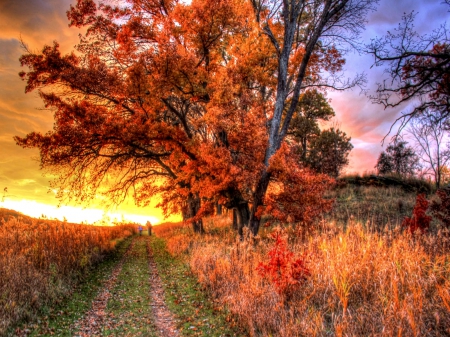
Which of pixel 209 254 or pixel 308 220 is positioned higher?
pixel 308 220

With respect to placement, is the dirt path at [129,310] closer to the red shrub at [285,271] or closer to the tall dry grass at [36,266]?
the tall dry grass at [36,266]

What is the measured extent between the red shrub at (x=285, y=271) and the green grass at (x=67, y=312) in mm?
4494

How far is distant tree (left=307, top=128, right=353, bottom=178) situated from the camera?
92.6ft

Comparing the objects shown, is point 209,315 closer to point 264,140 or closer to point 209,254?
point 209,254

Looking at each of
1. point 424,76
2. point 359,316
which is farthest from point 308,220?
point 424,76

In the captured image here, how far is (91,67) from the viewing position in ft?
39.8

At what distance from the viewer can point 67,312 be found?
6719 mm

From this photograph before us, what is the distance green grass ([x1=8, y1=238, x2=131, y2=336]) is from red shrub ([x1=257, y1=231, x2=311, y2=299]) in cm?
449

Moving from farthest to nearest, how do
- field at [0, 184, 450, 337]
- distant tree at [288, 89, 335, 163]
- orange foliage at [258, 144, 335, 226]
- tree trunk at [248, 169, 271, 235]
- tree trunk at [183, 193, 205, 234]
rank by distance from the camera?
distant tree at [288, 89, 335, 163], tree trunk at [183, 193, 205, 234], tree trunk at [248, 169, 271, 235], orange foliage at [258, 144, 335, 226], field at [0, 184, 450, 337]

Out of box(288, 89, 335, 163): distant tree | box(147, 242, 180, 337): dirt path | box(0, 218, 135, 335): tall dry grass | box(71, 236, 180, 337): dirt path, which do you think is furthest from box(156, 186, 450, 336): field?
box(288, 89, 335, 163): distant tree

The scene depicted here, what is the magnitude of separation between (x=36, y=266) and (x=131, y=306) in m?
3.18

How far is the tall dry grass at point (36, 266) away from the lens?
6.12 m

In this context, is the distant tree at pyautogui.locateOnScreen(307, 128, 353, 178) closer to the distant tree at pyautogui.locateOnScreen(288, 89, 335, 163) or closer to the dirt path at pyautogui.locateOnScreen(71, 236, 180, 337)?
the distant tree at pyautogui.locateOnScreen(288, 89, 335, 163)

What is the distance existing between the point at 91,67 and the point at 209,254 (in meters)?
9.64
